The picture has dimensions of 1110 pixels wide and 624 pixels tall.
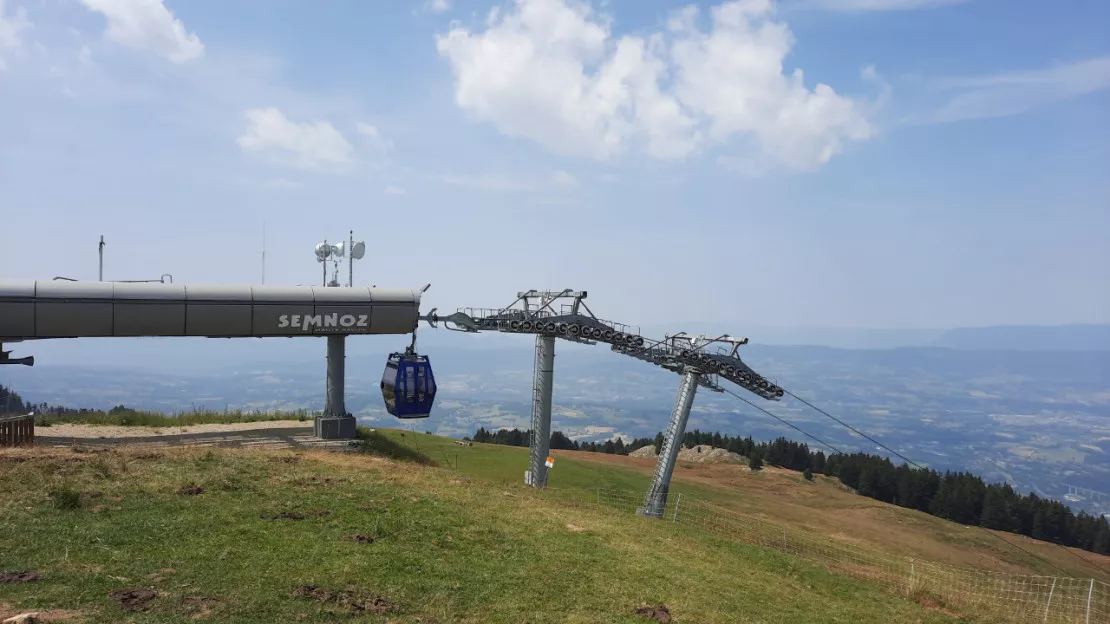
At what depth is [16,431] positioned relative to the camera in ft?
98.4

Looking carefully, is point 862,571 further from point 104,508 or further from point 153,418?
point 153,418

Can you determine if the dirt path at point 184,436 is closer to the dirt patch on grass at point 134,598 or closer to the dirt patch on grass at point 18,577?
the dirt patch on grass at point 18,577

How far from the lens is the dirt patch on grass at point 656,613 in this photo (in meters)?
14.6

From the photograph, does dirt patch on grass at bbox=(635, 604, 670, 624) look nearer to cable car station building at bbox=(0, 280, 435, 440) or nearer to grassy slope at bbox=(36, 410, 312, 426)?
cable car station building at bbox=(0, 280, 435, 440)

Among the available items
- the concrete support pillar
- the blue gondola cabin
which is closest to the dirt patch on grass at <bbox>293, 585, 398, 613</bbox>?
the blue gondola cabin

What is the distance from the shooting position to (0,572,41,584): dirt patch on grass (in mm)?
12930

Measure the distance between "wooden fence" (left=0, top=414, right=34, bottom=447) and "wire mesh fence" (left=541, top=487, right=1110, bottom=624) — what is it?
23472 mm

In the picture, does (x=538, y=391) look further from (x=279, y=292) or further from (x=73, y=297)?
(x=73, y=297)

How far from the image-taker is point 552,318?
3744cm

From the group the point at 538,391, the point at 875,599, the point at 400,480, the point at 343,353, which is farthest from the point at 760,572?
the point at 343,353

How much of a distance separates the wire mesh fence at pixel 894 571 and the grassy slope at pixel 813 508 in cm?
513

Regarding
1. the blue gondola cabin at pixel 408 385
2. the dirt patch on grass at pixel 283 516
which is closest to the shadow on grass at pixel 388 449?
the blue gondola cabin at pixel 408 385

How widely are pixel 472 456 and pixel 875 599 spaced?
29.3 metres

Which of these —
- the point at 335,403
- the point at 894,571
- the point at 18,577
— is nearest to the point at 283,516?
the point at 18,577
